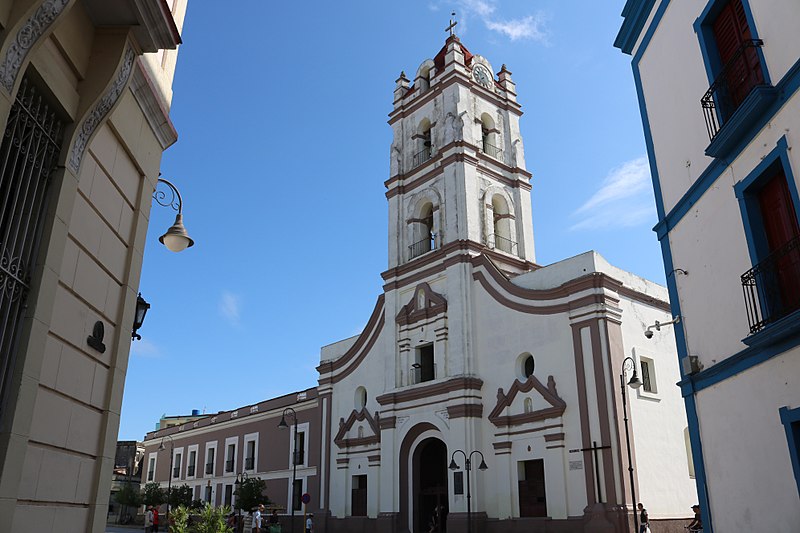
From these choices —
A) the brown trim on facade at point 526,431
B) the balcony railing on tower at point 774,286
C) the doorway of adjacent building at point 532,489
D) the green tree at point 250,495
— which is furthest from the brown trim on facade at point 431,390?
the balcony railing on tower at point 774,286

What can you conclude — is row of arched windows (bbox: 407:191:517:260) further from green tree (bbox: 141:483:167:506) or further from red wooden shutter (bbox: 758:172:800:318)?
green tree (bbox: 141:483:167:506)

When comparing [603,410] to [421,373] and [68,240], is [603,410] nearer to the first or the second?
[421,373]

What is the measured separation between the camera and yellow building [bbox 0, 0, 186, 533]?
5.34m

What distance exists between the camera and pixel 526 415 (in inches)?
949

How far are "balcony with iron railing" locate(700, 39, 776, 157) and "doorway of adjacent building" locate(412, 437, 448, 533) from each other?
20.3 m

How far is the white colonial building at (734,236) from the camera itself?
8.47 m

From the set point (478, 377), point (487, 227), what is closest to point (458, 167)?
point (487, 227)

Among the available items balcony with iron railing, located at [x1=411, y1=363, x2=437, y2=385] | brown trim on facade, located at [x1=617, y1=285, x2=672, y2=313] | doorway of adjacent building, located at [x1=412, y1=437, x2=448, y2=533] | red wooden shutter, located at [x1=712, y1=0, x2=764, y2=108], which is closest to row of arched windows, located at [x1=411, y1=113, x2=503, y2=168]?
balcony with iron railing, located at [x1=411, y1=363, x2=437, y2=385]

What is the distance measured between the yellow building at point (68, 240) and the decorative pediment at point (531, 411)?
59.3 ft

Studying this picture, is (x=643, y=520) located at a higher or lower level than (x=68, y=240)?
lower

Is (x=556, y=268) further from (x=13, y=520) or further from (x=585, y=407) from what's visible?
(x=13, y=520)

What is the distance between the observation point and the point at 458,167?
30.2 m

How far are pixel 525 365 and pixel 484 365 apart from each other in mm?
1789

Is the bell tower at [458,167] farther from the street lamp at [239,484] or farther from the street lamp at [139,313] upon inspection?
the street lamp at [139,313]
